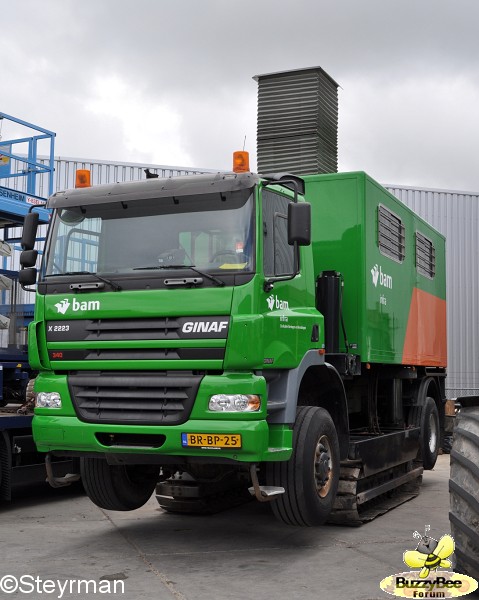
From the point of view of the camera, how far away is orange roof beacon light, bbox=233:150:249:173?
652 centimetres

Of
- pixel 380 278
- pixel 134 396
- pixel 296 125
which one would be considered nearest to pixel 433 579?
pixel 134 396

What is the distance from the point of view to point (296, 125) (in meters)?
10.1

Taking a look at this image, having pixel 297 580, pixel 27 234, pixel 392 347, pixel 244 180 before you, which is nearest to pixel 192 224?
pixel 244 180

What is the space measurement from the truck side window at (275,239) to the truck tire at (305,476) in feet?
4.09

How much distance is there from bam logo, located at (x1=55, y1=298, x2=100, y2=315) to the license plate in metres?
1.27

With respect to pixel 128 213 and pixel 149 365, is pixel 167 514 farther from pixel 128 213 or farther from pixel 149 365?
pixel 128 213

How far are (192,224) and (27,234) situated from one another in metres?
1.57

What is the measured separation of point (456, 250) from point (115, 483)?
15.3 metres

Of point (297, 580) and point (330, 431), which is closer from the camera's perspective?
point (297, 580)

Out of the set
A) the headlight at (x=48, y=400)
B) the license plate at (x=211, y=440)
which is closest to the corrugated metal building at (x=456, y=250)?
the headlight at (x=48, y=400)

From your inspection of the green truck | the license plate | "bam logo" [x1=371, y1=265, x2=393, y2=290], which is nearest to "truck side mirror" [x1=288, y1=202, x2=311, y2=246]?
the green truck

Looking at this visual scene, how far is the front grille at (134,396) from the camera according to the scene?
6.14 meters

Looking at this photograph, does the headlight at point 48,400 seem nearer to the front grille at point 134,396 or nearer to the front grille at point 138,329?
the front grille at point 134,396

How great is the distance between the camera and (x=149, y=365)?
625 centimetres
